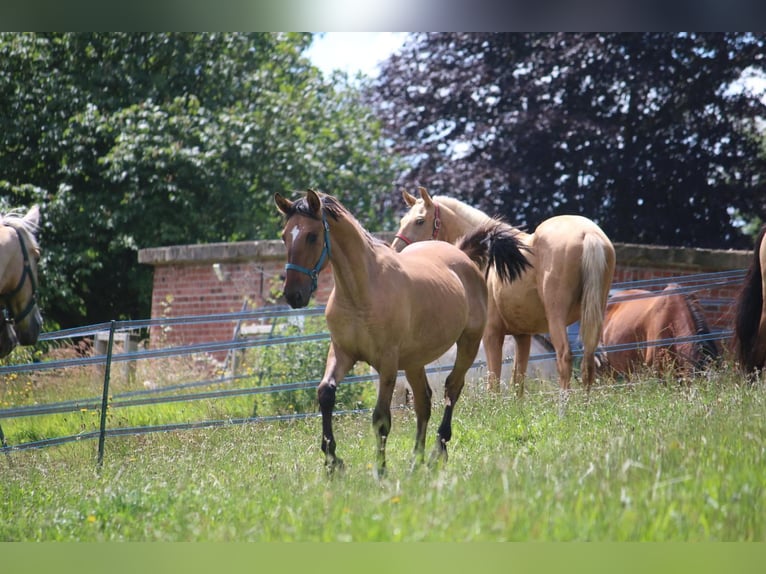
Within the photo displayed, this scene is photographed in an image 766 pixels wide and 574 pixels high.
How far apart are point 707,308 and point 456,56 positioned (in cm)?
776

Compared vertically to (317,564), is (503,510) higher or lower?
higher

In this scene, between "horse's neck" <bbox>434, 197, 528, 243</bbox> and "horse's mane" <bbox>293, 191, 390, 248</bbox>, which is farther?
"horse's neck" <bbox>434, 197, 528, 243</bbox>

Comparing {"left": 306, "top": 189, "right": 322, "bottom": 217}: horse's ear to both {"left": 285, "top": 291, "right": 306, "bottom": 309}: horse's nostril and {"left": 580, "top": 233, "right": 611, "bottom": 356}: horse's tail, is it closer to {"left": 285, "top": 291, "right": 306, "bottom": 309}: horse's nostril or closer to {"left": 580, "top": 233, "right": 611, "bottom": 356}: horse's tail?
{"left": 285, "top": 291, "right": 306, "bottom": 309}: horse's nostril

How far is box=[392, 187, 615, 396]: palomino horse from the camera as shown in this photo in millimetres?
7449

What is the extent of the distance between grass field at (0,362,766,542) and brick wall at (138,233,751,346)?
3695mm

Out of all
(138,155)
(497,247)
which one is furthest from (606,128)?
(497,247)

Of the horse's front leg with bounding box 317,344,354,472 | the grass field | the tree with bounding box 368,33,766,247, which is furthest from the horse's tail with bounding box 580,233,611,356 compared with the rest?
the tree with bounding box 368,33,766,247

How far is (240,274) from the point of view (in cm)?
1257

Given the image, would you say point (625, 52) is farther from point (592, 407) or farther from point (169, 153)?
point (592, 407)

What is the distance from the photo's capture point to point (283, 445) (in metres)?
6.59

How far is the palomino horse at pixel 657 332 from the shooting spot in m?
8.72

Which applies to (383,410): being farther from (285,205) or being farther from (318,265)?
(285,205)

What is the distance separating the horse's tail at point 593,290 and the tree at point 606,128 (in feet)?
27.0

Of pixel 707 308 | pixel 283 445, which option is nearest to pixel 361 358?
pixel 283 445
